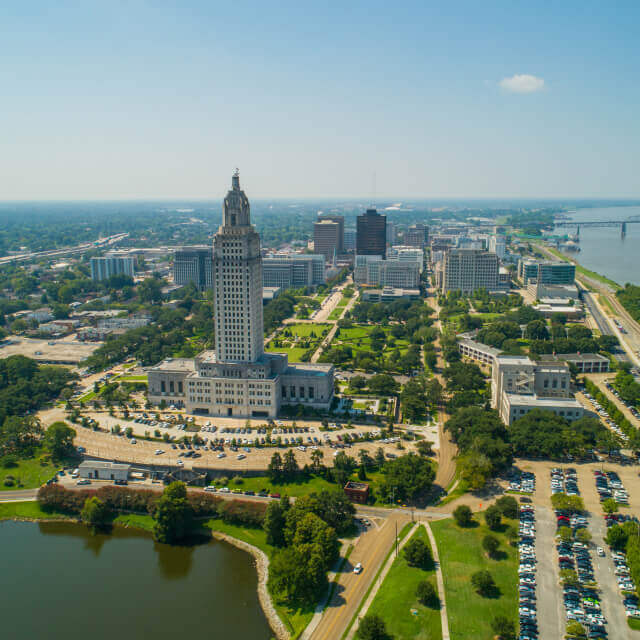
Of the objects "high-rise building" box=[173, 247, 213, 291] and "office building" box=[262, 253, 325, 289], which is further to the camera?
"office building" box=[262, 253, 325, 289]

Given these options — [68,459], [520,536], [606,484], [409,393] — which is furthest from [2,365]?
[606,484]

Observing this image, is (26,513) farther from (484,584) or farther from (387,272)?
(387,272)

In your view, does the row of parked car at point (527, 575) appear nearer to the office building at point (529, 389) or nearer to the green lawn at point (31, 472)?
the office building at point (529, 389)

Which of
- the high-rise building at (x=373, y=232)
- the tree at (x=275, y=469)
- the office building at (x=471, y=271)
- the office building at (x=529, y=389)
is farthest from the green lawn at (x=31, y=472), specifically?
the high-rise building at (x=373, y=232)

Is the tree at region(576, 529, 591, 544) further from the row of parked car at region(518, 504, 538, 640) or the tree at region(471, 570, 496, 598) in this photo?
the tree at region(471, 570, 496, 598)

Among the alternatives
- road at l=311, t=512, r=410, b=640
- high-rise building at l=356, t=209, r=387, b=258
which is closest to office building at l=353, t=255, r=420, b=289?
high-rise building at l=356, t=209, r=387, b=258

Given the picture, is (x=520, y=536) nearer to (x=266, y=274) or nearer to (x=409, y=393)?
(x=409, y=393)

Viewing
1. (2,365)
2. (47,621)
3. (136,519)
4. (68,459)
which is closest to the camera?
(47,621)
